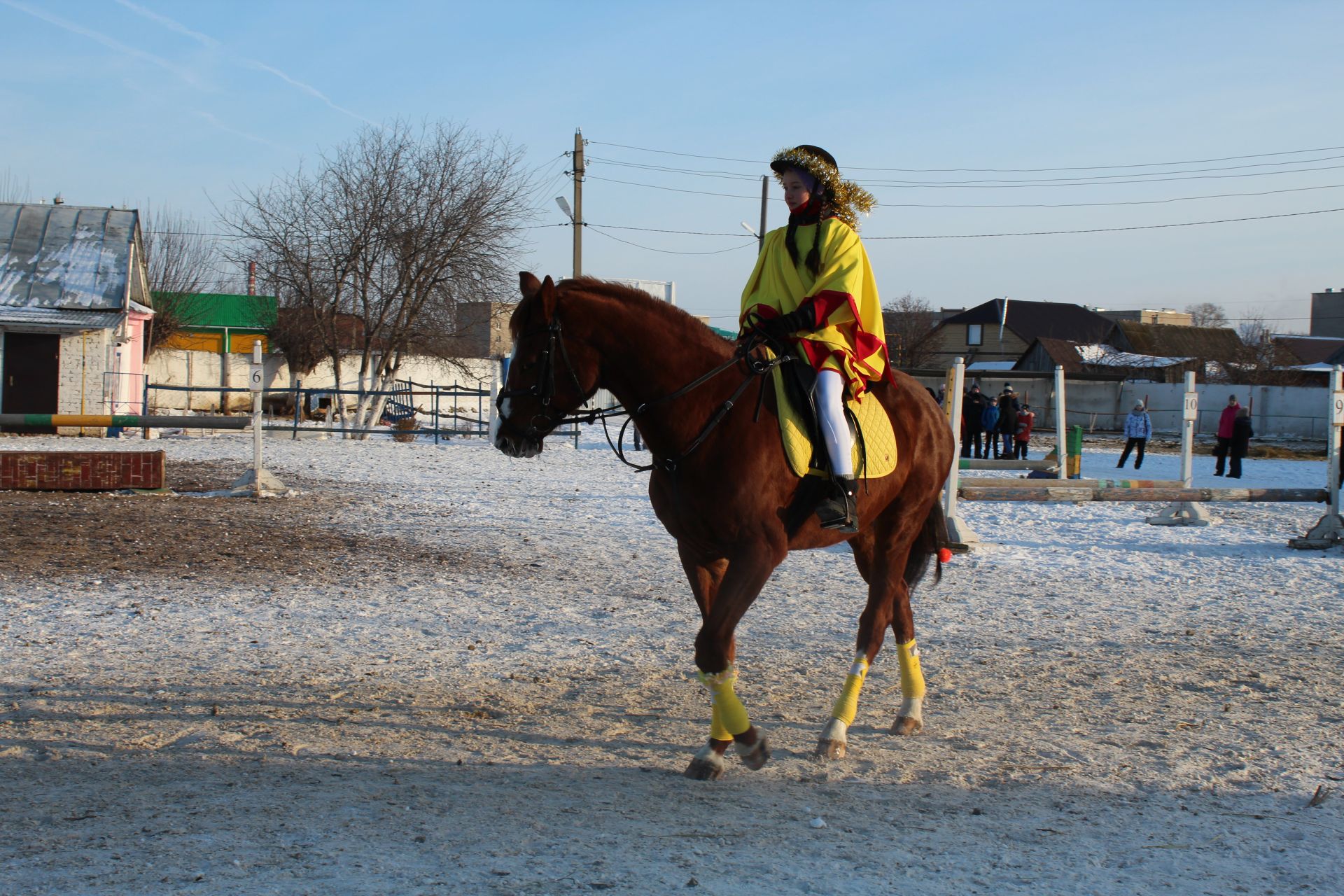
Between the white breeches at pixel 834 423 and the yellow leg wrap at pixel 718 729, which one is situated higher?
the white breeches at pixel 834 423

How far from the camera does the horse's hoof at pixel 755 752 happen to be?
15.0 feet

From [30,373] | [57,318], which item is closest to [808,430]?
[57,318]

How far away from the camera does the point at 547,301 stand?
443cm

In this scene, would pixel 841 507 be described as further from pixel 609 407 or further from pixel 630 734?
pixel 630 734

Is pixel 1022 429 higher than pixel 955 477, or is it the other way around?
pixel 1022 429

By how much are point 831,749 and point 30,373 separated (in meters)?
26.2

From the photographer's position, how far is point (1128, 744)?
197 inches

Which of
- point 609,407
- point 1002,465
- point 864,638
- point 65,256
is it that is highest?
point 65,256

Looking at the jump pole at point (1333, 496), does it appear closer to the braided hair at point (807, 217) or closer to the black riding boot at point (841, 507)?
the braided hair at point (807, 217)

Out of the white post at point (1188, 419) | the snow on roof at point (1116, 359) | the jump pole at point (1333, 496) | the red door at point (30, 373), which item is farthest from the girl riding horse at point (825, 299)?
the snow on roof at point (1116, 359)

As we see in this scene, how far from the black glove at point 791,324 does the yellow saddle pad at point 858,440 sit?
174 millimetres

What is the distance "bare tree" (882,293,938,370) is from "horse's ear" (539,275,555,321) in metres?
51.0

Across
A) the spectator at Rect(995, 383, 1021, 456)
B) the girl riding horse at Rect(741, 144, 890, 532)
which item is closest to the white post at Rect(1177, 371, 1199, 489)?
the girl riding horse at Rect(741, 144, 890, 532)

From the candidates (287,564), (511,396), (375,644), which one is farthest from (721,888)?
(287,564)
